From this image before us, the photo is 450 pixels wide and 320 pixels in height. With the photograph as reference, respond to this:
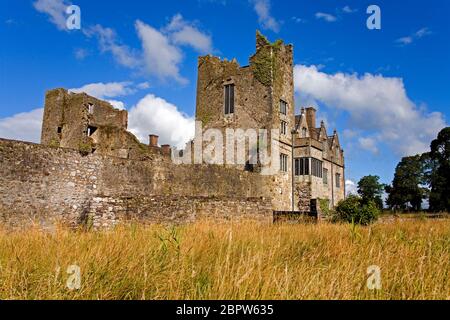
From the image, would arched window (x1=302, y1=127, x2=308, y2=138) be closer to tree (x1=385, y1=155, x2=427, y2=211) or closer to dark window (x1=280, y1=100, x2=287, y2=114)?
dark window (x1=280, y1=100, x2=287, y2=114)

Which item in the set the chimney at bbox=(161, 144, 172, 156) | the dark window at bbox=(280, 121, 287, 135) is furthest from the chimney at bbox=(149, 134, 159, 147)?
the dark window at bbox=(280, 121, 287, 135)

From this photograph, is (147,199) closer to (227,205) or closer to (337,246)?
(227,205)

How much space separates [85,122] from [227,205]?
20.1 m

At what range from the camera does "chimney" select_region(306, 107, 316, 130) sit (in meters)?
41.0

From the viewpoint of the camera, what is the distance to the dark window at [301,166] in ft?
107

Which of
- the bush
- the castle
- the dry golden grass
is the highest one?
the castle

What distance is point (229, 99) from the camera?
32.5 metres

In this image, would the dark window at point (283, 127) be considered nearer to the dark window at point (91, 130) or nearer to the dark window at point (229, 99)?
the dark window at point (229, 99)

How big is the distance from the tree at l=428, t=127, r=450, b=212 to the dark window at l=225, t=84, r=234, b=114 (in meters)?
30.9

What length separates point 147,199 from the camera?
1264cm

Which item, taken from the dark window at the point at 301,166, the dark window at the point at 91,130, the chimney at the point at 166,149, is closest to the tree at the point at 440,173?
the dark window at the point at 301,166
